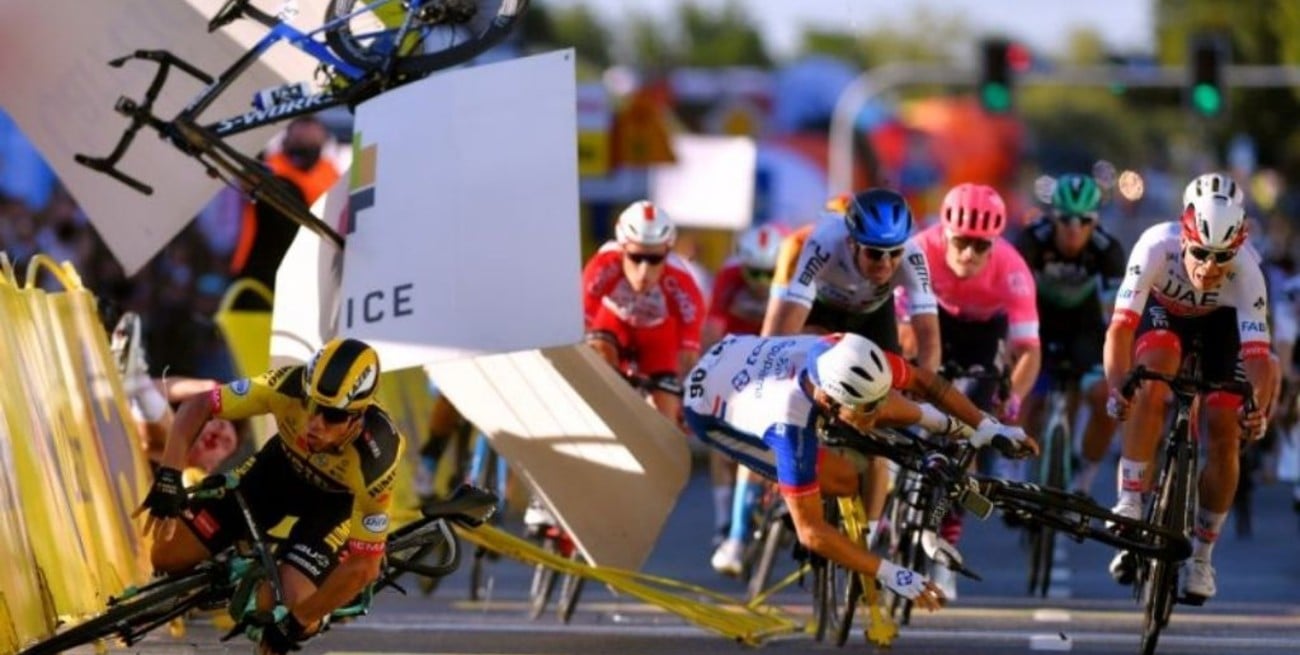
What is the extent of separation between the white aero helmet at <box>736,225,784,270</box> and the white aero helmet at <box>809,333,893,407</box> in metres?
5.99

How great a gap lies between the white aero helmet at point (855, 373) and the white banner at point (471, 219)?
1.30m

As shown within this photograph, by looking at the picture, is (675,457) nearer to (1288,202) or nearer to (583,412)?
(583,412)

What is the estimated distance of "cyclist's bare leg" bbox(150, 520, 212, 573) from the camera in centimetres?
1090

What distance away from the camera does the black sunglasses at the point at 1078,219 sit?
15985mm

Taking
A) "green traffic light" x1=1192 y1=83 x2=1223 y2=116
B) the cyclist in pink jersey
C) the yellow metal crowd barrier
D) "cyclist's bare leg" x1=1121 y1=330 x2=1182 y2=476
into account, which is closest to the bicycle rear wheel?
the cyclist in pink jersey

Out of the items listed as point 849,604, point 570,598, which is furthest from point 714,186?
point 849,604

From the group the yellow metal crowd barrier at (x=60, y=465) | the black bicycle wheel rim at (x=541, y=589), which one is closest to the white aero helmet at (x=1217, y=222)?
the black bicycle wheel rim at (x=541, y=589)

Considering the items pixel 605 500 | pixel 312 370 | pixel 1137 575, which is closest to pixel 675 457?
pixel 605 500

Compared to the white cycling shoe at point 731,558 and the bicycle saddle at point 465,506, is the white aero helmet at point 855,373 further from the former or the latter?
the white cycling shoe at point 731,558

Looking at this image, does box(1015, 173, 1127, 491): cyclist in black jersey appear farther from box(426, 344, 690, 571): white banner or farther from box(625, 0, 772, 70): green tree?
box(625, 0, 772, 70): green tree

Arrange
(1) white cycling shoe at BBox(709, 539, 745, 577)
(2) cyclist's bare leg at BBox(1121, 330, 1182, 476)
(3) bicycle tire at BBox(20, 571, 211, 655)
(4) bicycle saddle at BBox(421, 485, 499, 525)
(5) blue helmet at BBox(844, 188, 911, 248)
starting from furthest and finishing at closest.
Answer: (1) white cycling shoe at BBox(709, 539, 745, 577)
(5) blue helmet at BBox(844, 188, 911, 248)
(2) cyclist's bare leg at BBox(1121, 330, 1182, 476)
(4) bicycle saddle at BBox(421, 485, 499, 525)
(3) bicycle tire at BBox(20, 571, 211, 655)

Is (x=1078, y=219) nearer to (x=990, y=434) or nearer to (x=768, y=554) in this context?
(x=768, y=554)

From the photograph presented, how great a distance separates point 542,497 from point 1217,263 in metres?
3.46

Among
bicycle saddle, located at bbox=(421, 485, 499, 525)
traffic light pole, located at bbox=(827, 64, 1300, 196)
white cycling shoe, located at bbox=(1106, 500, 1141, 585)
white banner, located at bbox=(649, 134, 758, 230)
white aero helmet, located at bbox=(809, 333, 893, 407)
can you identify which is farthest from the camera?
traffic light pole, located at bbox=(827, 64, 1300, 196)
